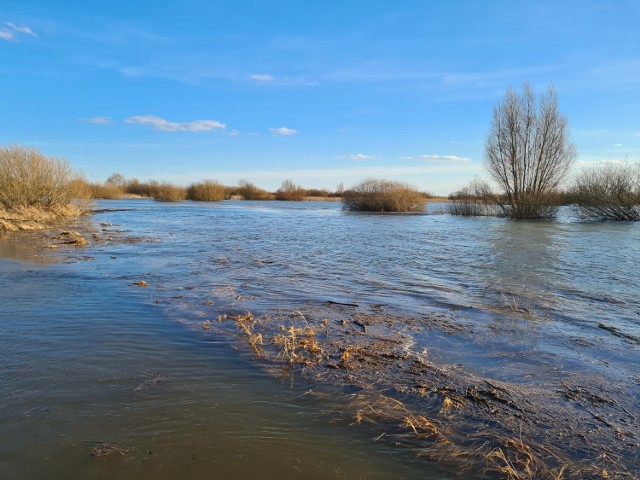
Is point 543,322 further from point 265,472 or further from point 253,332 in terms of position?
point 265,472

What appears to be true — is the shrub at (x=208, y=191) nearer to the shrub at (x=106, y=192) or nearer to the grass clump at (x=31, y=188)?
the shrub at (x=106, y=192)

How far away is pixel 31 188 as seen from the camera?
26.3 meters

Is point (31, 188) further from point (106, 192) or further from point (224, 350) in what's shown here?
point (106, 192)

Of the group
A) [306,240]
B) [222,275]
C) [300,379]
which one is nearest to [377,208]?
[306,240]

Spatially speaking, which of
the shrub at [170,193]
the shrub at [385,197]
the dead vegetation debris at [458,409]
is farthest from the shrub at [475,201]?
the shrub at [170,193]

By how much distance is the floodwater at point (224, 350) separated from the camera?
11.2ft

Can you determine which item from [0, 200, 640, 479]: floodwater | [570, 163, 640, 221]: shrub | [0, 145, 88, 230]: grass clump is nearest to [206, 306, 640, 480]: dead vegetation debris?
[0, 200, 640, 479]: floodwater

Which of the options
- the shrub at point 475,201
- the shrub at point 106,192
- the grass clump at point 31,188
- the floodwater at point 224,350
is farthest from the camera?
the shrub at point 106,192

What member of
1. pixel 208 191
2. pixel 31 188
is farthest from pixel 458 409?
pixel 208 191

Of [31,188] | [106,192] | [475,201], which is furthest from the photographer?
[106,192]

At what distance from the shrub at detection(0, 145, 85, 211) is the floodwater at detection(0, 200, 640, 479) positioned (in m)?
12.9

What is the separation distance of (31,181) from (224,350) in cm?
2691

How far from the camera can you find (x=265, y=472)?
3229 millimetres

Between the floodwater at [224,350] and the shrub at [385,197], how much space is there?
33704 millimetres
